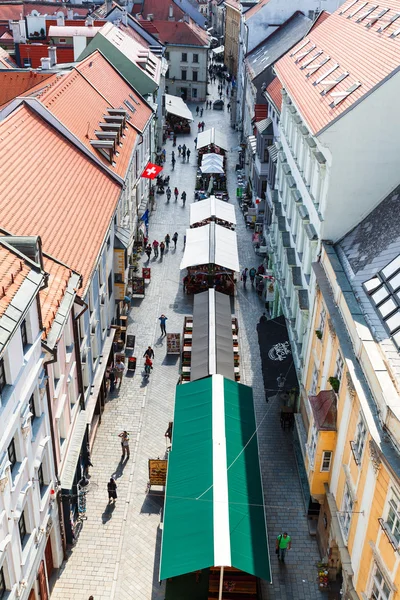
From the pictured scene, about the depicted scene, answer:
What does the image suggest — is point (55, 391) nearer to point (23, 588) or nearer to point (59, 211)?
point (23, 588)

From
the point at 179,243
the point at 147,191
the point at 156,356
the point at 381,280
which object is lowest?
the point at 381,280

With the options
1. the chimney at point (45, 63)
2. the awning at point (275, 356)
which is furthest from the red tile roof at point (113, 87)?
the awning at point (275, 356)

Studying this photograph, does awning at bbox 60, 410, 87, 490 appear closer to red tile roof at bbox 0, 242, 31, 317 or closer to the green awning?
the green awning

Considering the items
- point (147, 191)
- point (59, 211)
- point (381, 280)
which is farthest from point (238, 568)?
point (147, 191)

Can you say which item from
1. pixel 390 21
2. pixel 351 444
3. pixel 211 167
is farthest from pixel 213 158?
pixel 351 444

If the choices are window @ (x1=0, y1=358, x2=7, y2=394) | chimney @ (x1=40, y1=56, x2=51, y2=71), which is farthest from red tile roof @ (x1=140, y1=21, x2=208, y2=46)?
window @ (x1=0, y1=358, x2=7, y2=394)

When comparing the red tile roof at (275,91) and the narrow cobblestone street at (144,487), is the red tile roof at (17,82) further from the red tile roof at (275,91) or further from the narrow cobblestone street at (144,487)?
the narrow cobblestone street at (144,487)

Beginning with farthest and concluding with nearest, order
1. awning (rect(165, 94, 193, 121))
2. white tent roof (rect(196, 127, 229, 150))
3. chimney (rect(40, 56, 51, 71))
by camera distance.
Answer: awning (rect(165, 94, 193, 121)) < white tent roof (rect(196, 127, 229, 150)) < chimney (rect(40, 56, 51, 71))
